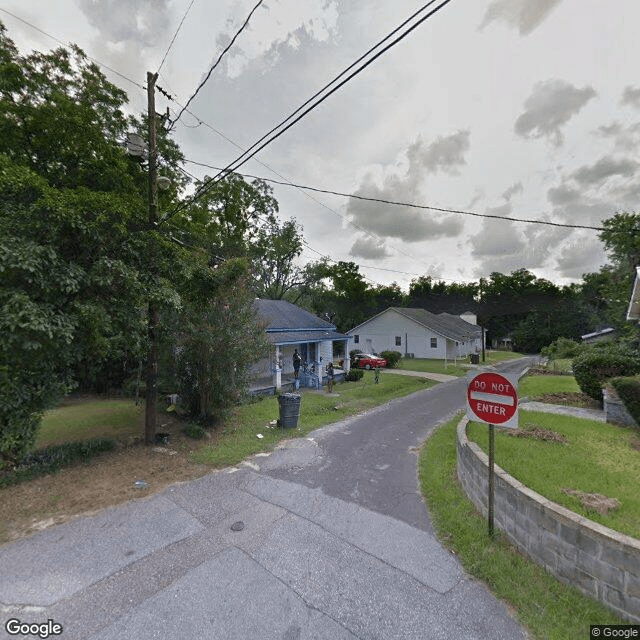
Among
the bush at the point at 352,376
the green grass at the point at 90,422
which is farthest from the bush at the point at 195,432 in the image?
the bush at the point at 352,376

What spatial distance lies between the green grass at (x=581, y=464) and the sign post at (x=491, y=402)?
734mm

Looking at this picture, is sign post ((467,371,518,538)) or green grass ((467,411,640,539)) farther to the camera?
sign post ((467,371,518,538))

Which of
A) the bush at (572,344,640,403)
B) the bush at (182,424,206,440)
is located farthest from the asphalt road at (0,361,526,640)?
the bush at (572,344,640,403)

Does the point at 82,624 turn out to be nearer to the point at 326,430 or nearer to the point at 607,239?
the point at 326,430

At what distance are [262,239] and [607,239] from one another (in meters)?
33.9

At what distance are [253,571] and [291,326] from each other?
46.1 feet

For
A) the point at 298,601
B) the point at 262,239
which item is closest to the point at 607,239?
the point at 262,239

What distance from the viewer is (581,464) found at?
5008 millimetres

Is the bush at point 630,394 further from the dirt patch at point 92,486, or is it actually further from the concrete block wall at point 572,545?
the dirt patch at point 92,486

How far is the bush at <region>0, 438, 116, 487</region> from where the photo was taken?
224 inches

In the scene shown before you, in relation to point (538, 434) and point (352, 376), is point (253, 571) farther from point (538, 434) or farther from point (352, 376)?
point (352, 376)

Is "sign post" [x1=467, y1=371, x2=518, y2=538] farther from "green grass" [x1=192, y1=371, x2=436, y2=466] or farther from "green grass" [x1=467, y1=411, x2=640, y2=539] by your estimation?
"green grass" [x1=192, y1=371, x2=436, y2=466]

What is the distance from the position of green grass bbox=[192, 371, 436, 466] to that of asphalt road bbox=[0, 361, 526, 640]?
1.59m

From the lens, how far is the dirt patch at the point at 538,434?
6.15 meters
